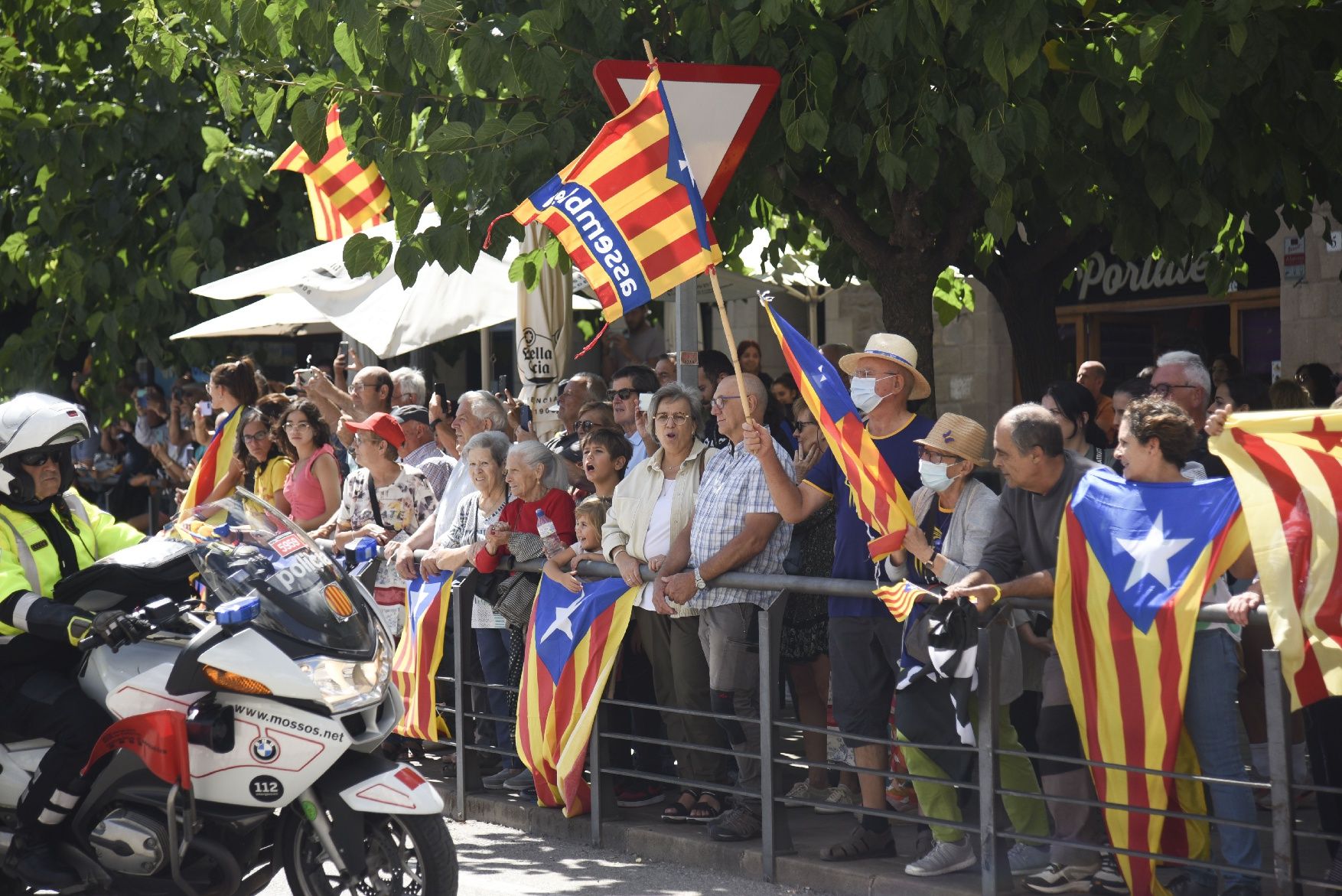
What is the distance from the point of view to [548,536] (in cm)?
802

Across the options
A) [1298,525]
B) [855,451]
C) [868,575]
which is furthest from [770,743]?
[1298,525]

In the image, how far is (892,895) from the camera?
6.42 meters

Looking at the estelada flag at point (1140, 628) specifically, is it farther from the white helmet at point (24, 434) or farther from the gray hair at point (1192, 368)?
the white helmet at point (24, 434)

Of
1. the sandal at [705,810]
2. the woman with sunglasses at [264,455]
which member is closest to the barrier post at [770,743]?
the sandal at [705,810]

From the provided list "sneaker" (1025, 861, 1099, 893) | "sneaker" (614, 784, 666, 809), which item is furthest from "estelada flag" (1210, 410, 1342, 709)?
"sneaker" (614, 784, 666, 809)

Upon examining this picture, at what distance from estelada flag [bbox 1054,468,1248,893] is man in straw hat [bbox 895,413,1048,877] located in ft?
1.32

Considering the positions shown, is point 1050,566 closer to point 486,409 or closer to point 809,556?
point 809,556

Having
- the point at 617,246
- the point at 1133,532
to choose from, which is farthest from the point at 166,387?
the point at 1133,532

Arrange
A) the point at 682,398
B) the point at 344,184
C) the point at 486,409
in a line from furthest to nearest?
the point at 344,184
the point at 486,409
the point at 682,398

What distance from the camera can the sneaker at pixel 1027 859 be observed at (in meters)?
6.38

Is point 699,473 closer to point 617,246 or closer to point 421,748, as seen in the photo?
point 617,246

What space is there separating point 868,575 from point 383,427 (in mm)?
3362

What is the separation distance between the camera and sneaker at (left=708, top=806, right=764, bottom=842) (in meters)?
7.20

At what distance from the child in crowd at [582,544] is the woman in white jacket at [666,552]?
152 mm
